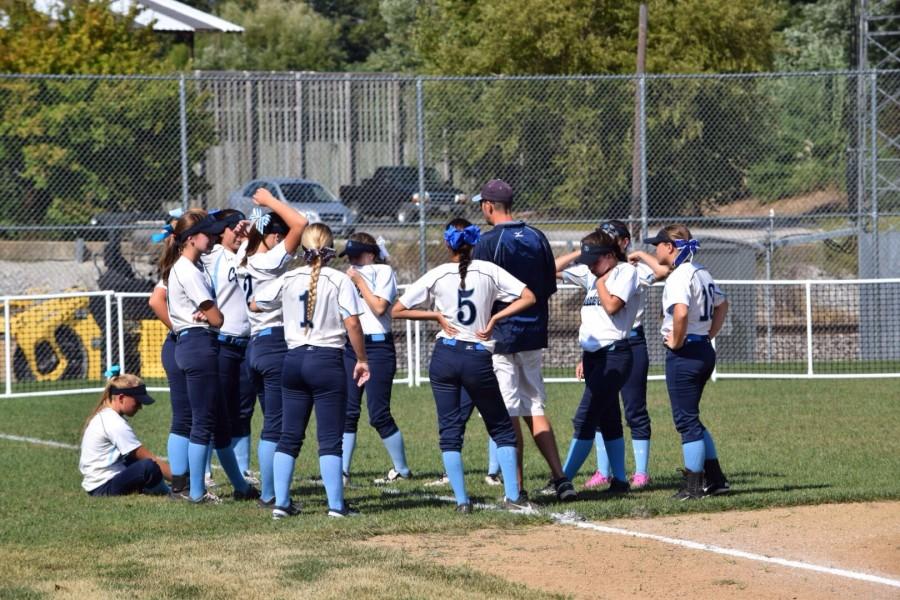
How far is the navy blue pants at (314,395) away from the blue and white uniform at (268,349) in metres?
0.48

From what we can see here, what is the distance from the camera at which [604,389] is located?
9.45m

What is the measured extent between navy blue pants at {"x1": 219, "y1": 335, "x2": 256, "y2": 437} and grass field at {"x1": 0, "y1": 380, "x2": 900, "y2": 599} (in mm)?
651

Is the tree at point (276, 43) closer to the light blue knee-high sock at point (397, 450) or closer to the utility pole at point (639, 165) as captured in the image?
the utility pole at point (639, 165)

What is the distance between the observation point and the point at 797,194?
19.7m

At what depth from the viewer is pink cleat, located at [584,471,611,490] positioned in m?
10.1

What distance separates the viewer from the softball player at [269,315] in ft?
29.8

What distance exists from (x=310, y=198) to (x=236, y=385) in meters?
9.40

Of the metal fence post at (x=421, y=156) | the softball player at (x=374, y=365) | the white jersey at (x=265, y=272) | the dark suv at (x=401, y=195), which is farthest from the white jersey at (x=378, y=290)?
the dark suv at (x=401, y=195)

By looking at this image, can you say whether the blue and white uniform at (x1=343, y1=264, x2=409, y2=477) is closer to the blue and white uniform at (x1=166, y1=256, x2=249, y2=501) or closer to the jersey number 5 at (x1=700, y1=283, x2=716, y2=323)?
the blue and white uniform at (x1=166, y1=256, x2=249, y2=501)

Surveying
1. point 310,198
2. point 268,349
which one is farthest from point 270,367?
point 310,198

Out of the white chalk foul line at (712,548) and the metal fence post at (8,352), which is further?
the metal fence post at (8,352)

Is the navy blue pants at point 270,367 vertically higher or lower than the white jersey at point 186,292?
lower

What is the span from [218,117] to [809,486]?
10746 mm

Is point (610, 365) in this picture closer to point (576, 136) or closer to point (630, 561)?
point (630, 561)
